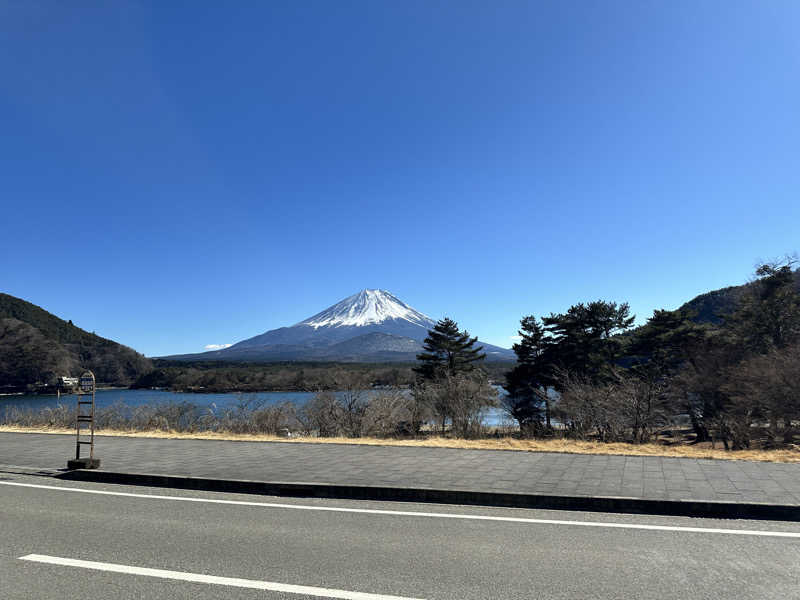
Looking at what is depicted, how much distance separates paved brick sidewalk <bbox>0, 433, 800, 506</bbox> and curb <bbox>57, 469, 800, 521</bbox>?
0.14 meters

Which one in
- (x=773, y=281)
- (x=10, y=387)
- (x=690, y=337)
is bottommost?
(x=10, y=387)

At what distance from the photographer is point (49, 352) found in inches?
2440

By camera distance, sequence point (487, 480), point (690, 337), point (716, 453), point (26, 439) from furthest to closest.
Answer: point (690, 337)
point (26, 439)
point (716, 453)
point (487, 480)

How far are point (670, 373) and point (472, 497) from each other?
1007 inches

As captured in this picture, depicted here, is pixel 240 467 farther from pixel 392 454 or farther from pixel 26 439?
pixel 26 439

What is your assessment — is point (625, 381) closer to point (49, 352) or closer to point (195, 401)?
point (195, 401)

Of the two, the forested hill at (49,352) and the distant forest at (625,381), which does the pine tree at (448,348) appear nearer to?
the distant forest at (625,381)

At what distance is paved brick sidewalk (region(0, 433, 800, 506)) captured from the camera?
5262 millimetres

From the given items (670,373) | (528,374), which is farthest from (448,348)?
(670,373)

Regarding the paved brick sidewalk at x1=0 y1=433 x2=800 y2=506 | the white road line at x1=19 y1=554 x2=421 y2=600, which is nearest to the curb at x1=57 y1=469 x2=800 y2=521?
the paved brick sidewalk at x1=0 y1=433 x2=800 y2=506

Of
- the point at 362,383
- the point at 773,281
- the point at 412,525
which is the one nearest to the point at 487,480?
the point at 412,525

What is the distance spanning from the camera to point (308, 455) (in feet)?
27.2

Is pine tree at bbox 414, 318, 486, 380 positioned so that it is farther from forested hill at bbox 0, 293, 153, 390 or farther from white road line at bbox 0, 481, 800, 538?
forested hill at bbox 0, 293, 153, 390

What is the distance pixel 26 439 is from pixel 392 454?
982 centimetres
